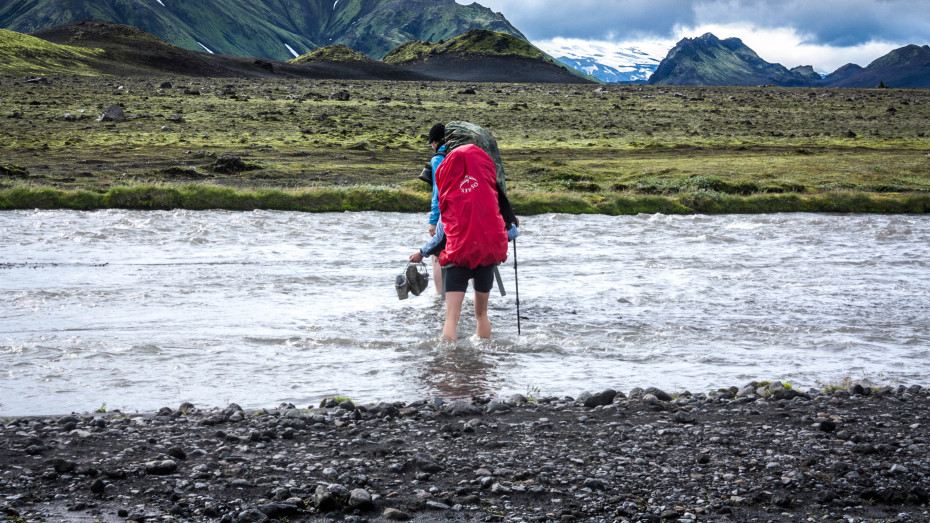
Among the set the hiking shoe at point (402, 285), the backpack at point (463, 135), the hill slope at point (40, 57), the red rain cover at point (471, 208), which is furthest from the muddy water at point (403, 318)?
the hill slope at point (40, 57)

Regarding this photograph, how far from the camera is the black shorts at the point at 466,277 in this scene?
10117 mm

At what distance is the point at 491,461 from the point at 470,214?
3.78 m

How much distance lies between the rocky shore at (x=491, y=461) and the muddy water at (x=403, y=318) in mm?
1118

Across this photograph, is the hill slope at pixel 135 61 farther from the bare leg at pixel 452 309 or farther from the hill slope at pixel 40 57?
the bare leg at pixel 452 309

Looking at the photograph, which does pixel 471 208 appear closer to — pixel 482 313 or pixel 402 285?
pixel 482 313

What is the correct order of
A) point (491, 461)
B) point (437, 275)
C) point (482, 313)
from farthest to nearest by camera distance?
point (437, 275), point (482, 313), point (491, 461)

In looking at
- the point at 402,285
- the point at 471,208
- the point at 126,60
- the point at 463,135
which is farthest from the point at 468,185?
Answer: the point at 126,60

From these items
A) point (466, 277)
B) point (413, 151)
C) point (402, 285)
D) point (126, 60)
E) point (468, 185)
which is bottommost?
point (402, 285)

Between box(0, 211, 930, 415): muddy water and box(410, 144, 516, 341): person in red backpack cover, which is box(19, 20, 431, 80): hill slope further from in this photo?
box(410, 144, 516, 341): person in red backpack cover

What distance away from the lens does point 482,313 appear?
35.5 ft

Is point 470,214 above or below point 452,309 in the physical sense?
above

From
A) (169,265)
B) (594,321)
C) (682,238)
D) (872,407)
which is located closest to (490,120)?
(682,238)

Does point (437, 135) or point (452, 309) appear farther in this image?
point (437, 135)

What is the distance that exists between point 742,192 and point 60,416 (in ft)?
97.1
